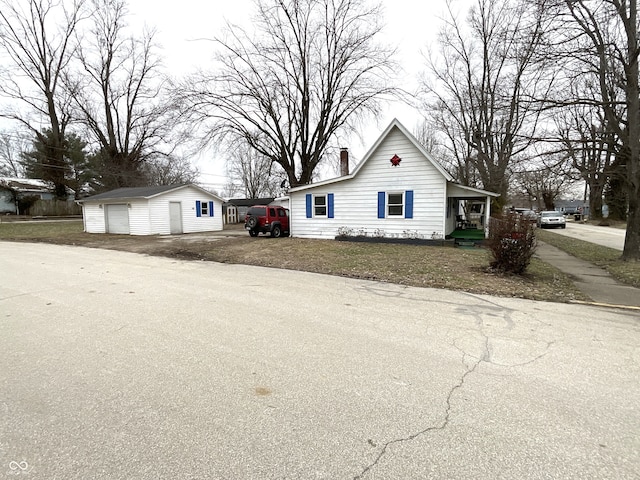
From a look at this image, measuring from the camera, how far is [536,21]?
968cm

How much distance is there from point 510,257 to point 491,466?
23.0ft

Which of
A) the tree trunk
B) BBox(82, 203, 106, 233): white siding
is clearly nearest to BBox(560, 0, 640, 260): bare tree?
the tree trunk

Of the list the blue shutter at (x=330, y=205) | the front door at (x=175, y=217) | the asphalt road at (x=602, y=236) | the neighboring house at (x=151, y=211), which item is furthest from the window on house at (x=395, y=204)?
the front door at (x=175, y=217)

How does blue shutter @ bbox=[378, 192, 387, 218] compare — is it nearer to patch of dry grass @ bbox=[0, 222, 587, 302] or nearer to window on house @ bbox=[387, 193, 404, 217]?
window on house @ bbox=[387, 193, 404, 217]

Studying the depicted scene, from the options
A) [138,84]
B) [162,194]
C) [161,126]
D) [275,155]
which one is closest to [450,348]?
[162,194]

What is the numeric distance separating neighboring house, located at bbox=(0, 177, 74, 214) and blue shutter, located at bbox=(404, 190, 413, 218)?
4002 cm

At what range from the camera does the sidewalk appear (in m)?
6.19

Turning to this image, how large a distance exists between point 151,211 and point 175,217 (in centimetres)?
180

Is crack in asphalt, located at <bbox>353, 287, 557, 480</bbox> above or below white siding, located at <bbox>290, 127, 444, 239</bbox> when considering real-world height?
below

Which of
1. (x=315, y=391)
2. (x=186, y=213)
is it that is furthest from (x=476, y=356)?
(x=186, y=213)

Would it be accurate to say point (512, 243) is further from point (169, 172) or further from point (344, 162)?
point (169, 172)

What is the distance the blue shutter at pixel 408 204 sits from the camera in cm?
1491

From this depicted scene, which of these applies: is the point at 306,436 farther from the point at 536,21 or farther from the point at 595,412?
the point at 536,21

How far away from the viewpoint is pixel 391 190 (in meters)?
15.3
